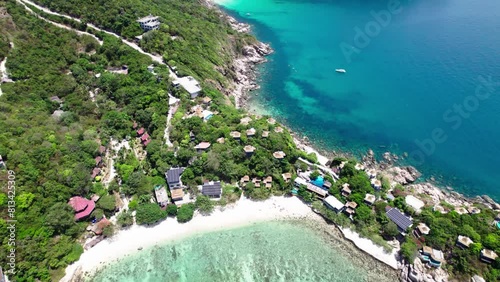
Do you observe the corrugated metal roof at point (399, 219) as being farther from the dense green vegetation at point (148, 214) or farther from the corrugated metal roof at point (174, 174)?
the dense green vegetation at point (148, 214)

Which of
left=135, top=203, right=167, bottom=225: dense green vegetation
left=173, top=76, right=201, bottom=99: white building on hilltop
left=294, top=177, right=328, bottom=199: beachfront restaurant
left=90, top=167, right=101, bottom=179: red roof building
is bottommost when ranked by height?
left=90, top=167, right=101, bottom=179: red roof building

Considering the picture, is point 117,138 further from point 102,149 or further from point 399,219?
point 399,219

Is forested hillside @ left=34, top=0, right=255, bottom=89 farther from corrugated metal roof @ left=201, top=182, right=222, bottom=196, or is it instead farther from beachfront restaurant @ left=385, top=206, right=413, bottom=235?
beachfront restaurant @ left=385, top=206, right=413, bottom=235


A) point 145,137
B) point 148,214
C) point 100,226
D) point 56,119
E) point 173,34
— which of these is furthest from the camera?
point 173,34

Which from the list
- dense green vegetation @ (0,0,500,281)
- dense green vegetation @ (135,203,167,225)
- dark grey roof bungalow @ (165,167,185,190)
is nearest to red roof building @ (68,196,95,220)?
dense green vegetation @ (0,0,500,281)

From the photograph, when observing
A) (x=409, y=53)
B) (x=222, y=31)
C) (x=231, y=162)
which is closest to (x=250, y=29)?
(x=222, y=31)

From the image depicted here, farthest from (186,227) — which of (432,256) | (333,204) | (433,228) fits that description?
(433,228)

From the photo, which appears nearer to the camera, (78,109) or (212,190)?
(212,190)
